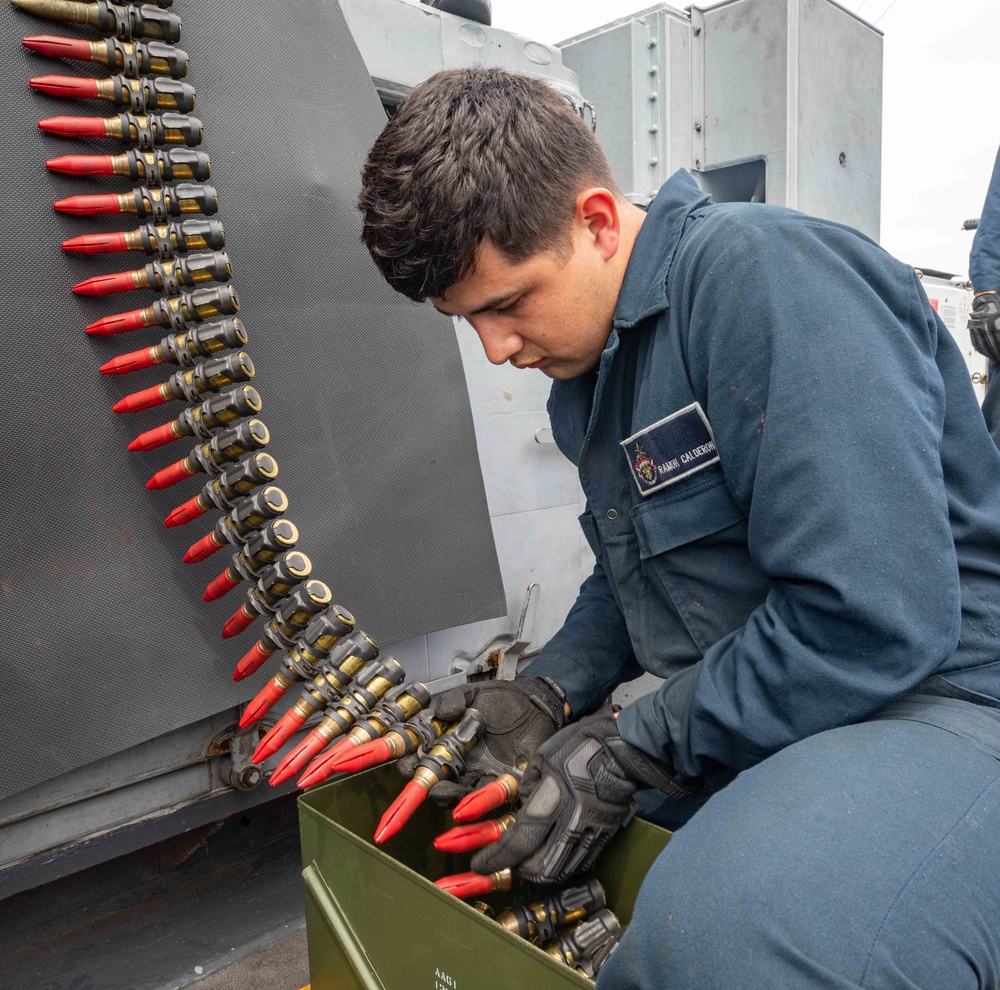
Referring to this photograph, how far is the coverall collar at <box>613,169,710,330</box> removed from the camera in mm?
1336

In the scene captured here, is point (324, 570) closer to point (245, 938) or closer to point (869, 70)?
point (245, 938)

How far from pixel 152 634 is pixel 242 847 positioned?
0.88 metres

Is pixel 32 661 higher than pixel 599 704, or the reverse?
pixel 32 661

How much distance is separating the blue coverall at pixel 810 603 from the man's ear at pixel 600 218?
Result: 0.05m

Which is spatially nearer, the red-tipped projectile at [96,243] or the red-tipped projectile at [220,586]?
the red-tipped projectile at [96,243]

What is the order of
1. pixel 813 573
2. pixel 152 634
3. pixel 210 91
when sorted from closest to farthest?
pixel 813 573
pixel 152 634
pixel 210 91

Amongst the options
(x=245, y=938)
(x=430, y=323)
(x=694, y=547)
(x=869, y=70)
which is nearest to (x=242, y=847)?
(x=245, y=938)

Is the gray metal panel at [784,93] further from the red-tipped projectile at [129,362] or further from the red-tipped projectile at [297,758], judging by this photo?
the red-tipped projectile at [297,758]

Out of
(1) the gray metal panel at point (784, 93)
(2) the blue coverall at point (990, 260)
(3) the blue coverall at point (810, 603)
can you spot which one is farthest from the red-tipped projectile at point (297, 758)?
(2) the blue coverall at point (990, 260)

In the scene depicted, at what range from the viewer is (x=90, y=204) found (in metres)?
1.65

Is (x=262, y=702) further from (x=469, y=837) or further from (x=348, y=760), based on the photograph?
(x=469, y=837)

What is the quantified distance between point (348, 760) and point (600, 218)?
3.03 ft

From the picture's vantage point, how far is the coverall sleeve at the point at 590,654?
1726mm

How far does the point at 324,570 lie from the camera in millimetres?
1989
